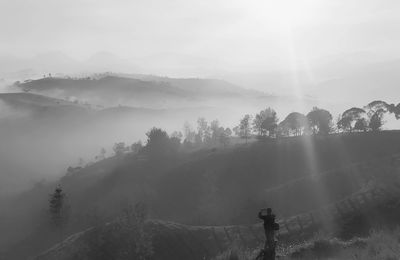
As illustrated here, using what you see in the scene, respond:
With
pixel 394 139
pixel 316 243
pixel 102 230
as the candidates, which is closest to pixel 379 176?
pixel 394 139

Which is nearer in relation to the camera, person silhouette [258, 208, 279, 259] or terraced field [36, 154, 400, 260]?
person silhouette [258, 208, 279, 259]

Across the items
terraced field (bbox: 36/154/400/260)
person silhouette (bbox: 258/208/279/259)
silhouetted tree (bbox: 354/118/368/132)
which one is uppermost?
silhouetted tree (bbox: 354/118/368/132)

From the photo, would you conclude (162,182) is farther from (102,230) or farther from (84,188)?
(102,230)

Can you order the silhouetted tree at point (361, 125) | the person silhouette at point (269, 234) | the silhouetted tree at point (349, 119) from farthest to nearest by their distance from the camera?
the silhouetted tree at point (349, 119), the silhouetted tree at point (361, 125), the person silhouette at point (269, 234)

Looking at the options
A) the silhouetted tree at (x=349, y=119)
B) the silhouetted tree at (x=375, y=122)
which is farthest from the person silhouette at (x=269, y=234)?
the silhouetted tree at (x=349, y=119)

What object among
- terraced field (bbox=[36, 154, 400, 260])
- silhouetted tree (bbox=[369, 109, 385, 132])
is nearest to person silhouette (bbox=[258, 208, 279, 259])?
terraced field (bbox=[36, 154, 400, 260])

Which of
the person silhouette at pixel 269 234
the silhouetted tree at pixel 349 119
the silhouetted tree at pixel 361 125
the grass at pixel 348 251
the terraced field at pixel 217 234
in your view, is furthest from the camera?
the silhouetted tree at pixel 349 119

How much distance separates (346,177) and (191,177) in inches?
2263

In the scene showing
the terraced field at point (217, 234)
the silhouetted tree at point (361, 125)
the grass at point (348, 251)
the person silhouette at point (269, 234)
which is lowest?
the terraced field at point (217, 234)

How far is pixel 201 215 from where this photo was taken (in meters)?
135

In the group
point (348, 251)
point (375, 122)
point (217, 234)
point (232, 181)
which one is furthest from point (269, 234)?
point (375, 122)

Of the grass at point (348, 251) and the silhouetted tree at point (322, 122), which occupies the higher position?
→ the silhouetted tree at point (322, 122)

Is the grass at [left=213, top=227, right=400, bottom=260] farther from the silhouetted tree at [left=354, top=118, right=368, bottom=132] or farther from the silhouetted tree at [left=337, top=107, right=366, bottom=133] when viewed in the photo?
the silhouetted tree at [left=337, top=107, right=366, bottom=133]

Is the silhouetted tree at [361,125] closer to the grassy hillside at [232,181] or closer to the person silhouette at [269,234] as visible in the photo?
the grassy hillside at [232,181]
